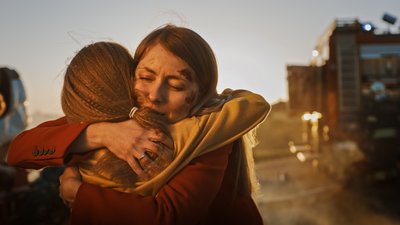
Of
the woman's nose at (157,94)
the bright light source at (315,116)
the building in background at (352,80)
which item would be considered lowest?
the bright light source at (315,116)

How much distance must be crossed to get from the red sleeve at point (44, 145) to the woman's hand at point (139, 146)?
0.09 m

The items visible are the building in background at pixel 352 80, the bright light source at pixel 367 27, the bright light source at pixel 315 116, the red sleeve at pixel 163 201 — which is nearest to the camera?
the red sleeve at pixel 163 201

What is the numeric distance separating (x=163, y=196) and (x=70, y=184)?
292mm

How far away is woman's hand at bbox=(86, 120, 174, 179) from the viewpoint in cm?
125

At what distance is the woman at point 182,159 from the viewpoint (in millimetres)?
1189

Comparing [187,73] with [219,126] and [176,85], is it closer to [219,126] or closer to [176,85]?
[176,85]

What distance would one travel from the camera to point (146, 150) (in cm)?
126

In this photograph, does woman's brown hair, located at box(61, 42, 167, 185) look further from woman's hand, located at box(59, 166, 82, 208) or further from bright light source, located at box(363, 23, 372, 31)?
bright light source, located at box(363, 23, 372, 31)

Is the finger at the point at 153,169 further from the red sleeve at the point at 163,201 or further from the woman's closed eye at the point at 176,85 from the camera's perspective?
the woman's closed eye at the point at 176,85

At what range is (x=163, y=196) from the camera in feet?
3.92

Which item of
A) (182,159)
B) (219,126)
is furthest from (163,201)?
(219,126)

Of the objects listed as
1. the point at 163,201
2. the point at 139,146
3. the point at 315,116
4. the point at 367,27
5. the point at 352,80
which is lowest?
the point at 315,116

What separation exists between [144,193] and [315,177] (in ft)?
32.9

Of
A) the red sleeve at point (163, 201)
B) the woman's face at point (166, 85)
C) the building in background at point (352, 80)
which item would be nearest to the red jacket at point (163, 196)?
the red sleeve at point (163, 201)
